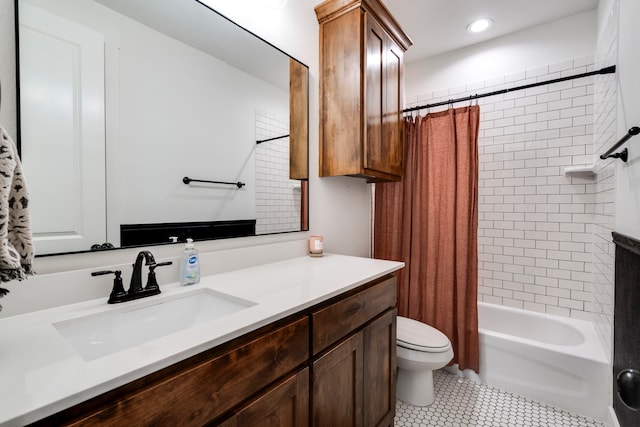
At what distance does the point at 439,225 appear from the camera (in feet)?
7.35

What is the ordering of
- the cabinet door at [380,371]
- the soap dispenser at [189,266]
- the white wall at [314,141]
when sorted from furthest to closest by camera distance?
the white wall at [314,141] < the cabinet door at [380,371] < the soap dispenser at [189,266]

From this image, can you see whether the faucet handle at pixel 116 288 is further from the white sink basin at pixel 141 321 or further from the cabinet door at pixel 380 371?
the cabinet door at pixel 380 371

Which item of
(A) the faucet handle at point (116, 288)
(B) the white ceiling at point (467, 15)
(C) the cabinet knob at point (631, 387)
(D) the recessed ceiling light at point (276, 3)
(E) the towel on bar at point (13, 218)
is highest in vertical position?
(B) the white ceiling at point (467, 15)

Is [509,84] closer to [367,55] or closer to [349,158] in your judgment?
[367,55]

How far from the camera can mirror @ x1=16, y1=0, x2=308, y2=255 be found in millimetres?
876

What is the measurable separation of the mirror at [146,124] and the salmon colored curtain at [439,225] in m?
1.17

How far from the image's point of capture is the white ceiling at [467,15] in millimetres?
2008

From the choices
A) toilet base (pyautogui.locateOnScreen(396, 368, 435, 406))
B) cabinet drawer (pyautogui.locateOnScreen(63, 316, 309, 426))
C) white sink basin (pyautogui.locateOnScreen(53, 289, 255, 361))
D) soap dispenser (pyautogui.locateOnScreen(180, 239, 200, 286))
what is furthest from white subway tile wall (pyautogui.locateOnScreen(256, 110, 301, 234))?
toilet base (pyautogui.locateOnScreen(396, 368, 435, 406))

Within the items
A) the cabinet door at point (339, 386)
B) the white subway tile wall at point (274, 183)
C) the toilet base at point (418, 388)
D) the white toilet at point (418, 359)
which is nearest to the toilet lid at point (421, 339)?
the white toilet at point (418, 359)

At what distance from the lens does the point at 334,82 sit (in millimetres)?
1762

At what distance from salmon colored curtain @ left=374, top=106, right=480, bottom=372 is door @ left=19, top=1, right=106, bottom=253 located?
6.57 ft

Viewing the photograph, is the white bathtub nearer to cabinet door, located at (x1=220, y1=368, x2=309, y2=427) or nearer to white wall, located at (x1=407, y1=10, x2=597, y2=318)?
white wall, located at (x1=407, y1=10, x2=597, y2=318)

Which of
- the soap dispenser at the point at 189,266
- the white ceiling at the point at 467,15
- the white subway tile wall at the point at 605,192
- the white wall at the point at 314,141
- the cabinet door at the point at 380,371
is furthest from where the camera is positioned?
the white ceiling at the point at 467,15

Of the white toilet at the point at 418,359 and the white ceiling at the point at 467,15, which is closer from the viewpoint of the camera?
the white toilet at the point at 418,359
